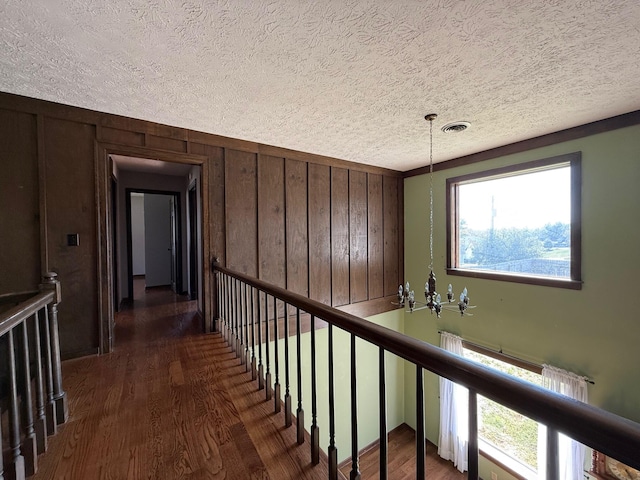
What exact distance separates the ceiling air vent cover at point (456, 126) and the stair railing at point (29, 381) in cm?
355

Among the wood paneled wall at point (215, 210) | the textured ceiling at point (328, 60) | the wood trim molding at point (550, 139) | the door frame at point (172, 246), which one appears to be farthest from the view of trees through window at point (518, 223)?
the door frame at point (172, 246)

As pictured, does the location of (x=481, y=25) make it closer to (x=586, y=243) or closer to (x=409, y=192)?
(x=586, y=243)

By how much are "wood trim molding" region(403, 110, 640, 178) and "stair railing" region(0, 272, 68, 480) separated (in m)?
4.78

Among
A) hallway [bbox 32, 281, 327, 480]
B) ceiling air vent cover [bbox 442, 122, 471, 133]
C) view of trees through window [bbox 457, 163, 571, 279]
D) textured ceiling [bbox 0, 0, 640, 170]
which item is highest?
textured ceiling [bbox 0, 0, 640, 170]

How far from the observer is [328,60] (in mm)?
1820

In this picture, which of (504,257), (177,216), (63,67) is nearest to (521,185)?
(504,257)

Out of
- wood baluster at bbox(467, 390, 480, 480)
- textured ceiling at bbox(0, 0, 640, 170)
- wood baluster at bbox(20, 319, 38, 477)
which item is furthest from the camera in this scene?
textured ceiling at bbox(0, 0, 640, 170)

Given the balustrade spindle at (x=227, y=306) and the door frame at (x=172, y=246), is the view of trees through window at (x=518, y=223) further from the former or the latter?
the door frame at (x=172, y=246)

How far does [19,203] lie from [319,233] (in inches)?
122

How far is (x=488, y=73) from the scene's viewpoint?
199 centimetres

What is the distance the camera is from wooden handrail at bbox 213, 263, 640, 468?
0.50m

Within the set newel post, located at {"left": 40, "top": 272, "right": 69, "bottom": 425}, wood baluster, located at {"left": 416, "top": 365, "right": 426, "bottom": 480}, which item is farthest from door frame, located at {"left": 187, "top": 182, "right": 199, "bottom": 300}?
wood baluster, located at {"left": 416, "top": 365, "right": 426, "bottom": 480}

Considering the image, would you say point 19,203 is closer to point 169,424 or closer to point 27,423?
point 27,423

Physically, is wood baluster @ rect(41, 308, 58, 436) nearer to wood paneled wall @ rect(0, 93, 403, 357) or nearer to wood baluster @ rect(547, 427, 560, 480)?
wood paneled wall @ rect(0, 93, 403, 357)
